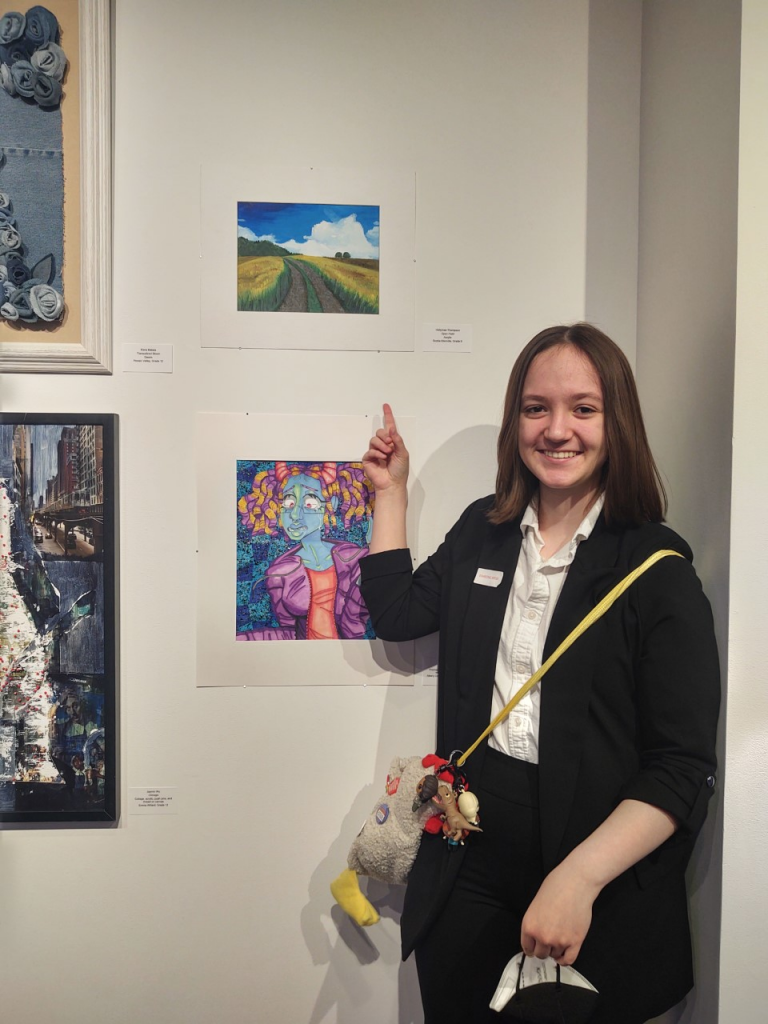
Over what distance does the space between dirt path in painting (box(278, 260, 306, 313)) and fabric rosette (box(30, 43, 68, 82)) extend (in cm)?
62

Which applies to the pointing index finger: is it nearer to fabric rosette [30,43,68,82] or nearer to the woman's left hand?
the woman's left hand

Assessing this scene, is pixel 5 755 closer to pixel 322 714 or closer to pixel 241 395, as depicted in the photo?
pixel 322 714

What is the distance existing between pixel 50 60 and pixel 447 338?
99 centimetres

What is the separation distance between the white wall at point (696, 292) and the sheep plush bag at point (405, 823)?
429 millimetres

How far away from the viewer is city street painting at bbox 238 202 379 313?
56.4 inches

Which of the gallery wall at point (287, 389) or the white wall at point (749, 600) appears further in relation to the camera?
the gallery wall at point (287, 389)

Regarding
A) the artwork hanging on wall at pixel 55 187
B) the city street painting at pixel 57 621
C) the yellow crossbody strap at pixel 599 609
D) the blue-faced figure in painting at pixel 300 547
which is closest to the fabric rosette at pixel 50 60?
the artwork hanging on wall at pixel 55 187

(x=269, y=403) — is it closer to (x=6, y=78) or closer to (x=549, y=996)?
(x=6, y=78)

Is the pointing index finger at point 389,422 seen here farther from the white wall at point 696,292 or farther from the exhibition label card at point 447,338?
the white wall at point 696,292

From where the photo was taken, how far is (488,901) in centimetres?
113

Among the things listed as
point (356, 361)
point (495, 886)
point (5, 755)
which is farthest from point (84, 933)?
point (356, 361)

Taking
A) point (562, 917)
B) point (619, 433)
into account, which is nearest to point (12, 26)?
point (619, 433)

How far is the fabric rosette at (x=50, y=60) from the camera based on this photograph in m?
1.37

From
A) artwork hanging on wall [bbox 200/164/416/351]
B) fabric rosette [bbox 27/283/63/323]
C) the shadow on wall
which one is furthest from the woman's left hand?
fabric rosette [bbox 27/283/63/323]
